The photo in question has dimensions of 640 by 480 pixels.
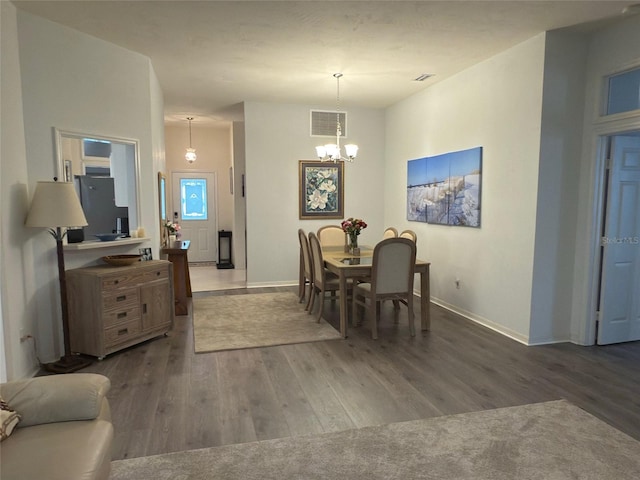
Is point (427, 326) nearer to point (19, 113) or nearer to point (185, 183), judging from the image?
point (19, 113)

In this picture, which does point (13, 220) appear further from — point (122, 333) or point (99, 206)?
point (122, 333)

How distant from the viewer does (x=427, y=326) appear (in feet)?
14.6

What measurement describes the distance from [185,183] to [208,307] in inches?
181

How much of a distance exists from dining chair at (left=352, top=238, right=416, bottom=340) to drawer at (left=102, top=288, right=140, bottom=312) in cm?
230

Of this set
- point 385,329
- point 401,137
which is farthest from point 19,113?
point 401,137

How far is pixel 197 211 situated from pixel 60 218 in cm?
614

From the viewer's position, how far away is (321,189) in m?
6.76

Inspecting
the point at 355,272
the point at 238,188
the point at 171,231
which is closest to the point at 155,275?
the point at 171,231

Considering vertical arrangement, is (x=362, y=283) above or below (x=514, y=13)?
below

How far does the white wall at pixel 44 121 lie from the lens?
10.2 ft

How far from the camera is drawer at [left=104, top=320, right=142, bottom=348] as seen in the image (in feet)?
11.8

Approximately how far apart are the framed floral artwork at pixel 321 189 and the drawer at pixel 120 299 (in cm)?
333

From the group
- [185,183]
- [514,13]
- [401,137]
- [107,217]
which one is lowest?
[107,217]

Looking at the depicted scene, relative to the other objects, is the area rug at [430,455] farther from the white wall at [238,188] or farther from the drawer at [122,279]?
the white wall at [238,188]
